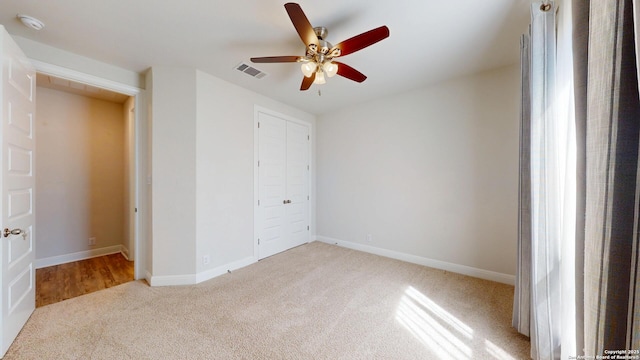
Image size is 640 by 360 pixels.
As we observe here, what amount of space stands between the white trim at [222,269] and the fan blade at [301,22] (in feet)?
9.14

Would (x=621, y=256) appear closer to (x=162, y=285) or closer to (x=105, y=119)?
(x=162, y=285)

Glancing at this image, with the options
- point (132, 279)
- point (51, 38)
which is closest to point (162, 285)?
point (132, 279)

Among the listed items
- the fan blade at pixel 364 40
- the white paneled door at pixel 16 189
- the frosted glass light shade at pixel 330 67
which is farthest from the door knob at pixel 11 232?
the fan blade at pixel 364 40

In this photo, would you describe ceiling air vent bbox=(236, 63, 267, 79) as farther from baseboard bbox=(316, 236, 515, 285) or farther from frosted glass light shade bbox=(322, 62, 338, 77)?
baseboard bbox=(316, 236, 515, 285)

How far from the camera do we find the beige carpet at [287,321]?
1.65 metres

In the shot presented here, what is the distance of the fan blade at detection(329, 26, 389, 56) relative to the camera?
159cm

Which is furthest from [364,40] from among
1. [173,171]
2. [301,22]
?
[173,171]

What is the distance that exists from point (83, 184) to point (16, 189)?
87.8 inches

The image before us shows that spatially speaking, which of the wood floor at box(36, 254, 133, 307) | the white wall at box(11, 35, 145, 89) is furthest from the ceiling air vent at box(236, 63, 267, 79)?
the wood floor at box(36, 254, 133, 307)

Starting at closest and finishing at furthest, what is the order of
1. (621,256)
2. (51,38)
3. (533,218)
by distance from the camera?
(621,256)
(533,218)
(51,38)

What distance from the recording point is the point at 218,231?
2.98 m

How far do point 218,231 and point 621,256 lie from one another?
3.22m

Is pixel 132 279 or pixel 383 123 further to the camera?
pixel 383 123

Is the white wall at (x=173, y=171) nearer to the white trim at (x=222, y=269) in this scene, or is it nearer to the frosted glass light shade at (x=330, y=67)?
the white trim at (x=222, y=269)
